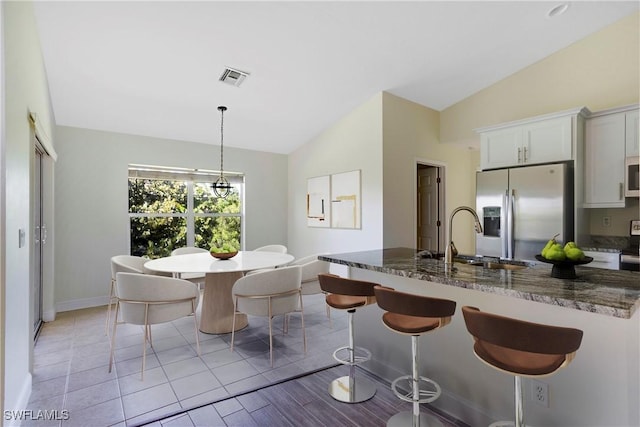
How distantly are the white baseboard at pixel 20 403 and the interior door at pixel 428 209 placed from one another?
471cm

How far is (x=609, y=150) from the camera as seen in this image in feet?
10.8

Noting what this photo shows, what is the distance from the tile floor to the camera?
2094 millimetres

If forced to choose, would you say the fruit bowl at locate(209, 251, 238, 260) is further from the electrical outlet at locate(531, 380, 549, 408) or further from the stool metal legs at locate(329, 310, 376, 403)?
the electrical outlet at locate(531, 380, 549, 408)

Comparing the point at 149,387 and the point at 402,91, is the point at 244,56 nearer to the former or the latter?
the point at 402,91

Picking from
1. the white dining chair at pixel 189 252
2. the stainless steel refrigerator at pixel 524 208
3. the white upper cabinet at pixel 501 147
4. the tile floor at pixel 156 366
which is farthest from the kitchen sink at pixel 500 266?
the white dining chair at pixel 189 252

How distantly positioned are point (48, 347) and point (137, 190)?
222 centimetres

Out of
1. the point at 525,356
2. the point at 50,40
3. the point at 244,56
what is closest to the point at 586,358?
the point at 525,356

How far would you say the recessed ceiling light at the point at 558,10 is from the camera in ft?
9.55

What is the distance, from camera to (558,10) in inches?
117

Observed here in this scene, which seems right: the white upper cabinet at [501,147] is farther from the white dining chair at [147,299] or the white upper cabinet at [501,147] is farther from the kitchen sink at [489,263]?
the white dining chair at [147,299]

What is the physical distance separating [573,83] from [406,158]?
195 cm

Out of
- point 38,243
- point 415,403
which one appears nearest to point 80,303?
point 38,243

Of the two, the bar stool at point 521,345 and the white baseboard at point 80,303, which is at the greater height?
the bar stool at point 521,345

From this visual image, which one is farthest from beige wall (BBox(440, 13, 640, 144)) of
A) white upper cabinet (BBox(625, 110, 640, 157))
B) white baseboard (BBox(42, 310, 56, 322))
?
white baseboard (BBox(42, 310, 56, 322))
